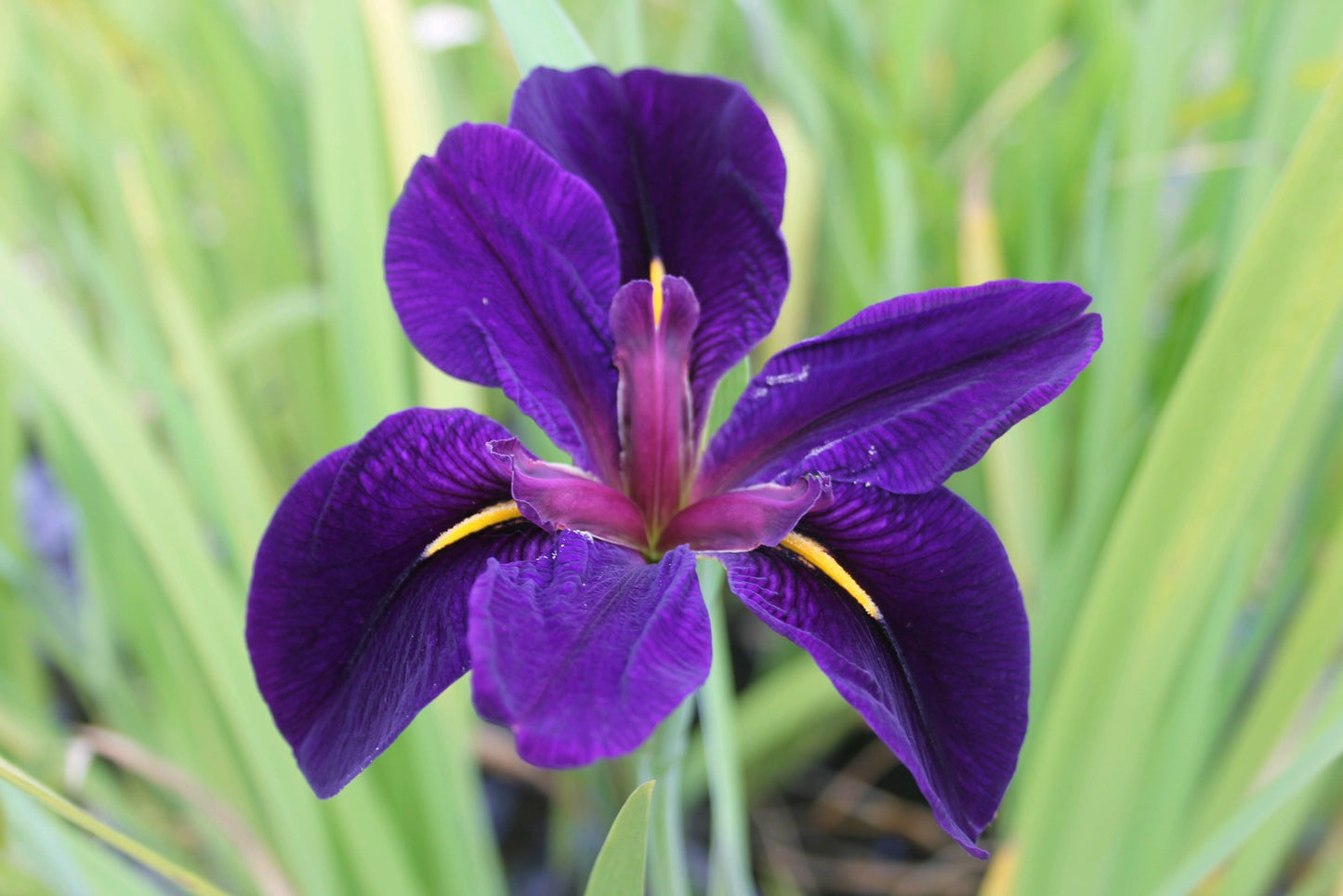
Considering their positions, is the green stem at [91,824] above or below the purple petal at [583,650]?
below

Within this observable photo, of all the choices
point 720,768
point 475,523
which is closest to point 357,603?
point 475,523

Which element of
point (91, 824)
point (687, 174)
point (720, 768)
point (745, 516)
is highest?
point (687, 174)

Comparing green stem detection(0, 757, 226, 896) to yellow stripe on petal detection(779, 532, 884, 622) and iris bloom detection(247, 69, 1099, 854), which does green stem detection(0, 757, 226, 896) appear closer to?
iris bloom detection(247, 69, 1099, 854)

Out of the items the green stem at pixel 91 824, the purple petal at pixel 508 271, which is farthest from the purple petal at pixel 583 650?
the green stem at pixel 91 824

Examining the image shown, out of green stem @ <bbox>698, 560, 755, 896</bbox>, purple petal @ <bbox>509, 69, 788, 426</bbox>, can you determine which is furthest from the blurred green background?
green stem @ <bbox>698, 560, 755, 896</bbox>

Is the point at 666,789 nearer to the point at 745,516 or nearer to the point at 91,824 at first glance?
the point at 745,516

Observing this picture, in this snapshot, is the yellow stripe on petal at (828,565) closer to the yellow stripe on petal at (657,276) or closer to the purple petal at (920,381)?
the purple petal at (920,381)

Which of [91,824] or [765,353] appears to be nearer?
[91,824]
